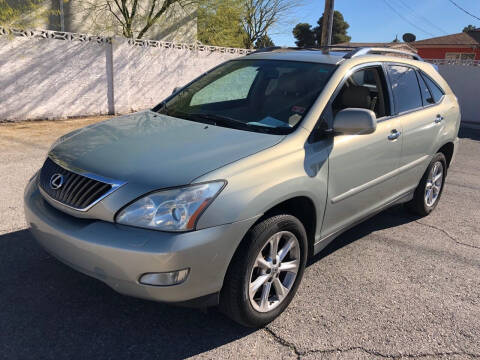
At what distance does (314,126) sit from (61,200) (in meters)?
1.76

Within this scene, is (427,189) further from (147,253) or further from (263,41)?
(263,41)

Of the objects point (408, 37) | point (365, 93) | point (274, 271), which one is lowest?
point (274, 271)

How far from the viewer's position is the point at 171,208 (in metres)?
2.37

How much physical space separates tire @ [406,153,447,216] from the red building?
36138mm

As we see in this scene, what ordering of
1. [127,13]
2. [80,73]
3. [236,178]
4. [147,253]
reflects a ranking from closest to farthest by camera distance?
[147,253] < [236,178] < [80,73] < [127,13]

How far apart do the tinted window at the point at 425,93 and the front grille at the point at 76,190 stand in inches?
139

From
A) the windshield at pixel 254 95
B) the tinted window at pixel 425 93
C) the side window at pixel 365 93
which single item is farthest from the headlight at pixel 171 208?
the tinted window at pixel 425 93

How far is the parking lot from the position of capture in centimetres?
262

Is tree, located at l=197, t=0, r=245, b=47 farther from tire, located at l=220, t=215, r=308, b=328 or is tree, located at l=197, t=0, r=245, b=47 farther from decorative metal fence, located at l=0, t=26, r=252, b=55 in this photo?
tire, located at l=220, t=215, r=308, b=328

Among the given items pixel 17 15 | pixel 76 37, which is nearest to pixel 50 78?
pixel 76 37

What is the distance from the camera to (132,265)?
90.7 inches

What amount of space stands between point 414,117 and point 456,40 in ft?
132

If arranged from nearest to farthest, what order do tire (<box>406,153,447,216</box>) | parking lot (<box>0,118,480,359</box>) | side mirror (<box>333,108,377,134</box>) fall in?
parking lot (<box>0,118,480,359</box>) < side mirror (<box>333,108,377,134</box>) < tire (<box>406,153,447,216</box>)

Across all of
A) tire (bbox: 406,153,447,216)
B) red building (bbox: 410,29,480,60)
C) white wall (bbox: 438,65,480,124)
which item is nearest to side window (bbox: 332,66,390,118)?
tire (bbox: 406,153,447,216)
